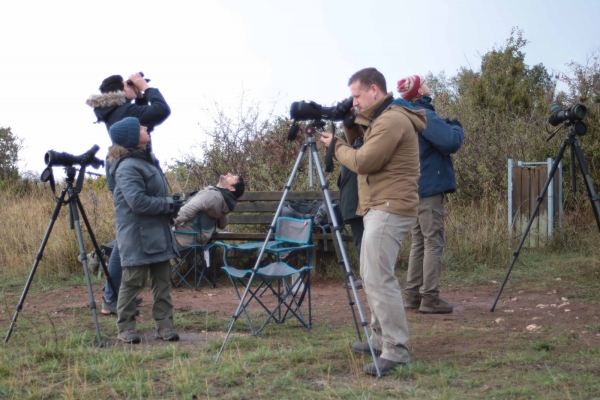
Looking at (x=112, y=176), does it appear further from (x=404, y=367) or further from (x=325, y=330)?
(x=404, y=367)

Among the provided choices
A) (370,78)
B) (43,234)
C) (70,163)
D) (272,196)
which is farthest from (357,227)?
(43,234)

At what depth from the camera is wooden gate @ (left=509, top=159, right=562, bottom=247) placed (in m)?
10.0

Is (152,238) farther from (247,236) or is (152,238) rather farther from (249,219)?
(249,219)

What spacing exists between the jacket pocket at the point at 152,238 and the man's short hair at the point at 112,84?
1.58 m

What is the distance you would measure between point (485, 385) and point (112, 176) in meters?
3.60

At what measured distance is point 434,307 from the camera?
6316 millimetres

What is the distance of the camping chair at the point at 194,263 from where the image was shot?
8.10m

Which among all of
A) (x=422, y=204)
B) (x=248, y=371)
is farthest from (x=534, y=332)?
(x=248, y=371)

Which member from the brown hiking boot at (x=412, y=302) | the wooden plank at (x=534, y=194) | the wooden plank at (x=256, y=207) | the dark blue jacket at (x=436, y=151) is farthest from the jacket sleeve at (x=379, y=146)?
the wooden plank at (x=534, y=194)

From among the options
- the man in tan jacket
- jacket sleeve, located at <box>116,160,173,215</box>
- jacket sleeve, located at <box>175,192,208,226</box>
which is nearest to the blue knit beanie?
jacket sleeve, located at <box>116,160,173,215</box>

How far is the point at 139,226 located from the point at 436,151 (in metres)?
2.76

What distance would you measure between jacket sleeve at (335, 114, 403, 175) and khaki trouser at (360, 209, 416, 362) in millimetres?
307

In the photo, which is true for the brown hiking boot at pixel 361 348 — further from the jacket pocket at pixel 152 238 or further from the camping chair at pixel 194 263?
the camping chair at pixel 194 263

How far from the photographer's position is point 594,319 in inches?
230
